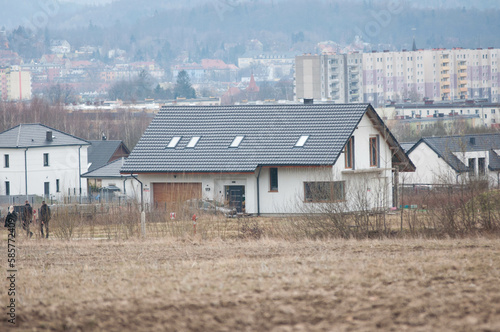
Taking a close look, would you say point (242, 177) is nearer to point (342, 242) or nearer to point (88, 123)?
point (342, 242)

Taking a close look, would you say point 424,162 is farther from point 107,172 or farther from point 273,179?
point 107,172

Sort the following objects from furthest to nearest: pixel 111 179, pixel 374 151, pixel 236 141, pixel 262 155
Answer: pixel 111 179, pixel 374 151, pixel 236 141, pixel 262 155

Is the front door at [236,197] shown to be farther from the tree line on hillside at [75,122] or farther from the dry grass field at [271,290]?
the tree line on hillside at [75,122]

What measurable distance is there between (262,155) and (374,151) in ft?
19.6

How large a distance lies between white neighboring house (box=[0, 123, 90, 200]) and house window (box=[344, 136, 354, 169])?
95.6ft

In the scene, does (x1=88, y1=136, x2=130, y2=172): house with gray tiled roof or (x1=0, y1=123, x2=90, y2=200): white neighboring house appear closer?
(x1=0, y1=123, x2=90, y2=200): white neighboring house

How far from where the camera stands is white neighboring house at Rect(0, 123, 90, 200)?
61188mm

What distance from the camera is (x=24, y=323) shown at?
10.0 m

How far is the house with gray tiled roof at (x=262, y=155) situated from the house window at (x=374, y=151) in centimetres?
4

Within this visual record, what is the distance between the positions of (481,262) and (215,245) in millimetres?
7369

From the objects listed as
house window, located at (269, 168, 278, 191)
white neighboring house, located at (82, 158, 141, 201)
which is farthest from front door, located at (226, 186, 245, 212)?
white neighboring house, located at (82, 158, 141, 201)

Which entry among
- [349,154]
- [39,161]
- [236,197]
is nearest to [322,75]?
[39,161]

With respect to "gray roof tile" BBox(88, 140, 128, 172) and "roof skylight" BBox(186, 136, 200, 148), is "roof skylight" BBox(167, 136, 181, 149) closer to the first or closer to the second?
"roof skylight" BBox(186, 136, 200, 148)

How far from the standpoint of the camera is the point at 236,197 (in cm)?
3456
